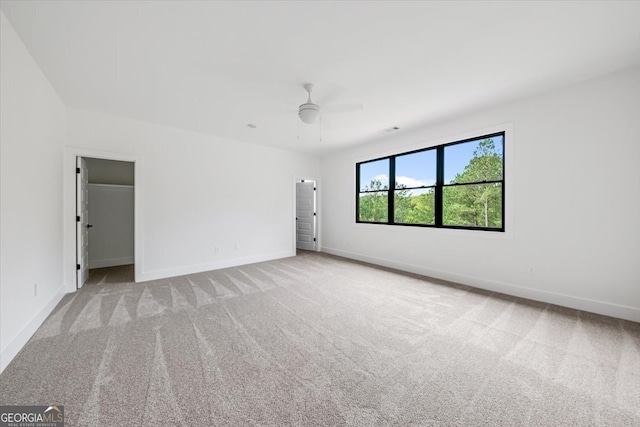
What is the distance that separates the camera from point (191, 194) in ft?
15.5

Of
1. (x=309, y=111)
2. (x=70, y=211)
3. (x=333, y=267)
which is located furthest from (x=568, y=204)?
(x=70, y=211)

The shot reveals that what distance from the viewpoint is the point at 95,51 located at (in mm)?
2377

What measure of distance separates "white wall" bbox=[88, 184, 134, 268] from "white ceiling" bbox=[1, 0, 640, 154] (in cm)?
224

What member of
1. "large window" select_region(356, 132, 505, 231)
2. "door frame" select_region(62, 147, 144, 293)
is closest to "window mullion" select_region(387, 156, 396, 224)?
"large window" select_region(356, 132, 505, 231)

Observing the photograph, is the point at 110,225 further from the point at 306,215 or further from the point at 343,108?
the point at 343,108

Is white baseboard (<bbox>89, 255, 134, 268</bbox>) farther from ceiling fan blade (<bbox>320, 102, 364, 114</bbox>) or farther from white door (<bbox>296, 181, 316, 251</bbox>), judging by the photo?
ceiling fan blade (<bbox>320, 102, 364, 114</bbox>)

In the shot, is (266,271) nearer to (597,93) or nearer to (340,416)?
(340,416)

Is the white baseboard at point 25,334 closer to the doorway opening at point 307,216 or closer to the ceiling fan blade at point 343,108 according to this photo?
the ceiling fan blade at point 343,108

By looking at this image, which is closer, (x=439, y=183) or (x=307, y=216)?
(x=439, y=183)

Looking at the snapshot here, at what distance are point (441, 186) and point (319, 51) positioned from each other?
10.5 ft

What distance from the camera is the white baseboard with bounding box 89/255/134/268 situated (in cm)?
503

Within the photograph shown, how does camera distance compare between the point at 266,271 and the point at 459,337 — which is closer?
the point at 459,337

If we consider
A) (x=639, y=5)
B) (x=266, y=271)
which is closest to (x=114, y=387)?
(x=266, y=271)

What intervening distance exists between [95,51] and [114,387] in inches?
116
